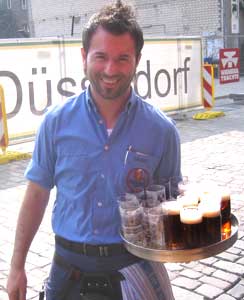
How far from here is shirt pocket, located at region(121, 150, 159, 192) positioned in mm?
1935

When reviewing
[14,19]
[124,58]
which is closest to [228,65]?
[124,58]

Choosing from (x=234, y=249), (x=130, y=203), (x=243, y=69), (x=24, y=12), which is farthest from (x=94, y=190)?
(x=24, y=12)

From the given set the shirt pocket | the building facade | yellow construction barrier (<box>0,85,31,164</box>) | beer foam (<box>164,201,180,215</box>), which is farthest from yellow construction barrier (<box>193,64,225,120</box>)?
the building facade

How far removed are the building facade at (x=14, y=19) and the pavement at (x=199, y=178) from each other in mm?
37809

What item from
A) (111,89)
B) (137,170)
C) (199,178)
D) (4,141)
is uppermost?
(111,89)

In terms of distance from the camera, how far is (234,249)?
422 cm

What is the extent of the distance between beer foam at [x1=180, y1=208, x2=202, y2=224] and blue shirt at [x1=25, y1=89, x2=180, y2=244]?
0.26m

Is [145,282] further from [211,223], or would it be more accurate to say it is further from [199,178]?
[199,178]

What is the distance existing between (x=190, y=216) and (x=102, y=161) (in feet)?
1.38

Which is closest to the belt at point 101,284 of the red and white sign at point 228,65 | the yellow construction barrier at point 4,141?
the yellow construction barrier at point 4,141

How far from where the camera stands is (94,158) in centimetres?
193

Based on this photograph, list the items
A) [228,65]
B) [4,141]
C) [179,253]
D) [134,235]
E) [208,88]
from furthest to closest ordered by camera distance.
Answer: [228,65] → [208,88] → [4,141] → [134,235] → [179,253]

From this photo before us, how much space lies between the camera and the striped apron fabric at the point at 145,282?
1919 millimetres

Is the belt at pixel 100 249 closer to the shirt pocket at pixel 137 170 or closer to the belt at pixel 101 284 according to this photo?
the belt at pixel 101 284
